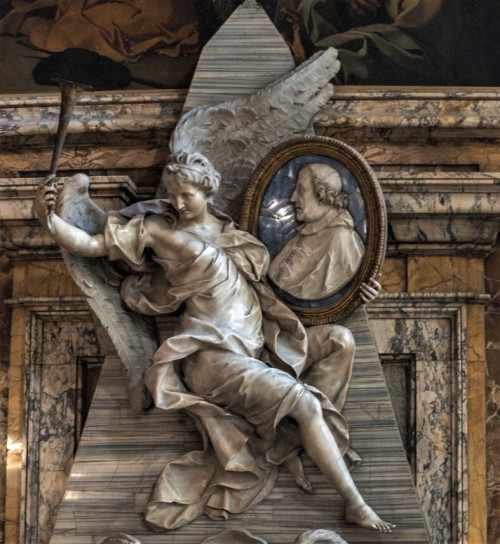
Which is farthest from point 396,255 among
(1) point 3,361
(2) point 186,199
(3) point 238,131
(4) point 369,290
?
(1) point 3,361

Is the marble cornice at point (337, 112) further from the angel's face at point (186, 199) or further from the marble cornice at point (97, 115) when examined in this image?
the angel's face at point (186, 199)

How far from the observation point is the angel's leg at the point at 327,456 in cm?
751

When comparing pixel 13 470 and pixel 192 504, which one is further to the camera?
pixel 13 470

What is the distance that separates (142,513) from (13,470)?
3.16 ft

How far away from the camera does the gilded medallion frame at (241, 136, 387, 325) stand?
7.82 metres

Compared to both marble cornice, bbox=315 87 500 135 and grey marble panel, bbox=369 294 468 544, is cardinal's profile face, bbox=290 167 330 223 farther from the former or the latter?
grey marble panel, bbox=369 294 468 544

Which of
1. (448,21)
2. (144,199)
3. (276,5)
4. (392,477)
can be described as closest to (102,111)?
(144,199)

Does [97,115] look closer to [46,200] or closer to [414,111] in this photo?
[46,200]

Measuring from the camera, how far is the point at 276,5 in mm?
8656

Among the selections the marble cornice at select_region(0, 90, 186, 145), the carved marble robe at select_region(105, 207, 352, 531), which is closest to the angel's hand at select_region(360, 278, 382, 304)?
the carved marble robe at select_region(105, 207, 352, 531)

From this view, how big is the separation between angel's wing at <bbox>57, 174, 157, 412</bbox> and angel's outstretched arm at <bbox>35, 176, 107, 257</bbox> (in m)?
0.11

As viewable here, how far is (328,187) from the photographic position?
7.89m

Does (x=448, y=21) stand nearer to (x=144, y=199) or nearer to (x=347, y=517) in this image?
(x=144, y=199)

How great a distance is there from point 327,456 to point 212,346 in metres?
0.75
